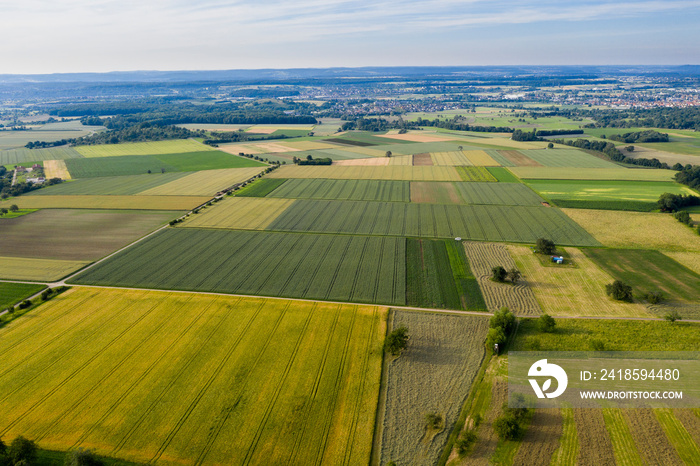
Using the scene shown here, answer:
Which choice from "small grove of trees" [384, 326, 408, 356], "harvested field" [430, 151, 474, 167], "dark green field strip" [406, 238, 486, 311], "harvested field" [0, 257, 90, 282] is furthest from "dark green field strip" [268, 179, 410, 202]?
"small grove of trees" [384, 326, 408, 356]

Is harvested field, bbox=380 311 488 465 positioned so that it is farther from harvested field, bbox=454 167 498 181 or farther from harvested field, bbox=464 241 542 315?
harvested field, bbox=454 167 498 181

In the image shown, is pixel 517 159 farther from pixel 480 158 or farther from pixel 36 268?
pixel 36 268

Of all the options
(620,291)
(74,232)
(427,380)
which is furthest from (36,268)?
(620,291)

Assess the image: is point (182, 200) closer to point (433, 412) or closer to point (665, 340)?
point (433, 412)

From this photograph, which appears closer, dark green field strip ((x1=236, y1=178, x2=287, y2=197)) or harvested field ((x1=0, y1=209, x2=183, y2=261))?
harvested field ((x1=0, y1=209, x2=183, y2=261))

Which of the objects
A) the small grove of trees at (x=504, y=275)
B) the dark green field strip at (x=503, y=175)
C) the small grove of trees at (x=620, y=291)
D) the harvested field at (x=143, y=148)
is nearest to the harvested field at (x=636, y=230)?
the small grove of trees at (x=620, y=291)

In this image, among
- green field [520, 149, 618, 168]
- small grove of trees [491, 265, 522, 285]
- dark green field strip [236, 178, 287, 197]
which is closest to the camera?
small grove of trees [491, 265, 522, 285]

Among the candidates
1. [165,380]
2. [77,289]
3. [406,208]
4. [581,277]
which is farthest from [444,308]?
[77,289]
